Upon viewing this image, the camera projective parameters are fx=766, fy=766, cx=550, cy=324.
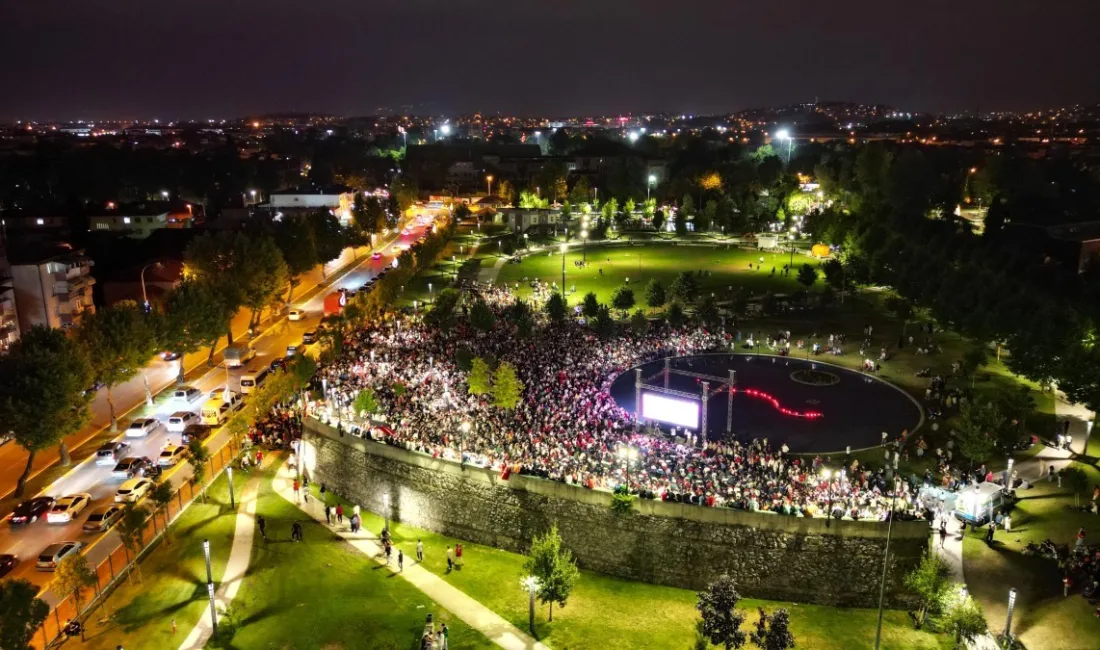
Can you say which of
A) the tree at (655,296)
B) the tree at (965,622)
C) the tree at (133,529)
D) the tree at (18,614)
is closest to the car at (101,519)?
the tree at (133,529)

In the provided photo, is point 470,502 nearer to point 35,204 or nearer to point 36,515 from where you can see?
point 36,515

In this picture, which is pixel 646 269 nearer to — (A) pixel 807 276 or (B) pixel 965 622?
(A) pixel 807 276

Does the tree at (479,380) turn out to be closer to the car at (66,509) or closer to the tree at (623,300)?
the car at (66,509)

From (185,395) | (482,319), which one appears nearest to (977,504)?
(482,319)


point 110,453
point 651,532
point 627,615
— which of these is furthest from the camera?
point 110,453

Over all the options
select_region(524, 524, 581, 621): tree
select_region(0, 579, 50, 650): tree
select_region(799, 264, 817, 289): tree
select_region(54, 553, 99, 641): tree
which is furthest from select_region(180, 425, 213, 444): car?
select_region(799, 264, 817, 289): tree

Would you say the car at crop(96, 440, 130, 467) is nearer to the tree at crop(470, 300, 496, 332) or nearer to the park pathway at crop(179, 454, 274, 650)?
the park pathway at crop(179, 454, 274, 650)

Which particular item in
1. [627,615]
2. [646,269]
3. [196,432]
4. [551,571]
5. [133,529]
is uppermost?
[646,269]
